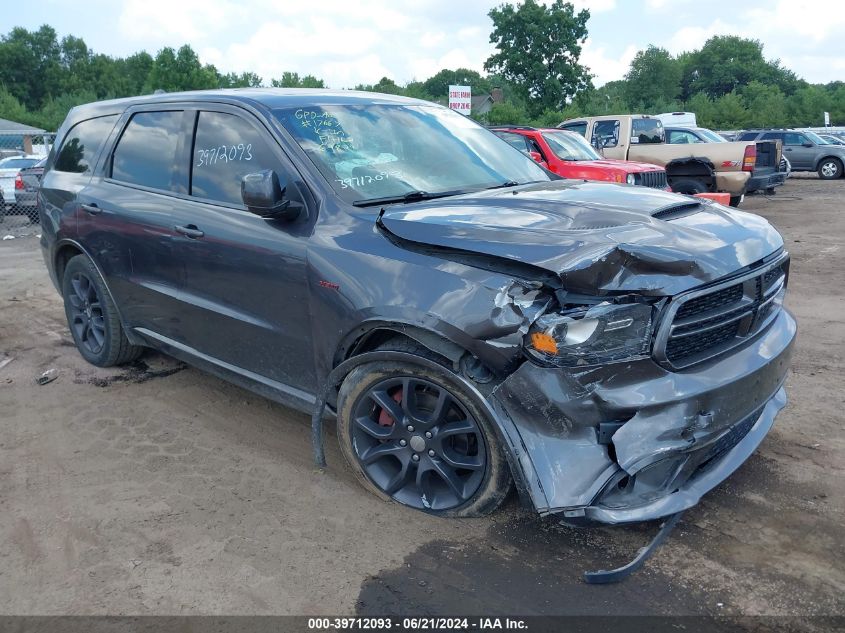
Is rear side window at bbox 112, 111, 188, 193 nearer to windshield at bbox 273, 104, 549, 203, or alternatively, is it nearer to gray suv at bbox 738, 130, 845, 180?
windshield at bbox 273, 104, 549, 203

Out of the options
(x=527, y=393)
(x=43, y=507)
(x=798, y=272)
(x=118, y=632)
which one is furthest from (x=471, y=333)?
(x=798, y=272)

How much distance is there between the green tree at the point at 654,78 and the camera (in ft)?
263

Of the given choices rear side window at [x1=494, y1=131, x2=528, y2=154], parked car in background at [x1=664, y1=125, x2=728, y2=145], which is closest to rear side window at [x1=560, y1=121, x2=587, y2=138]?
parked car in background at [x1=664, y1=125, x2=728, y2=145]

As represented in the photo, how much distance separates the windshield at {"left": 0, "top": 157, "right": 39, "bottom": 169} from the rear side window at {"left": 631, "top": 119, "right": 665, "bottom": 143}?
47.7ft

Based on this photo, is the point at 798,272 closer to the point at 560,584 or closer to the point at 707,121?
the point at 560,584

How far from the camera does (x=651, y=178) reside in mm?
11281

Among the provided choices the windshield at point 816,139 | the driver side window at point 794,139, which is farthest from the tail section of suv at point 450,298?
the driver side window at point 794,139

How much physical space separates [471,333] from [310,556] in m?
1.15

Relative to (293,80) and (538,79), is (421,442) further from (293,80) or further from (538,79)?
(293,80)

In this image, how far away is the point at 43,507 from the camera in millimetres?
3400

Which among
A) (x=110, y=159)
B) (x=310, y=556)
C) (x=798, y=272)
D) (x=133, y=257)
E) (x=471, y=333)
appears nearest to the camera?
(x=471, y=333)

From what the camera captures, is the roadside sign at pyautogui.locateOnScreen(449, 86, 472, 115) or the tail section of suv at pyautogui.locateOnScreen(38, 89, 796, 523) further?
the roadside sign at pyautogui.locateOnScreen(449, 86, 472, 115)

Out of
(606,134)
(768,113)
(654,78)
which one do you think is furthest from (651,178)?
(654,78)

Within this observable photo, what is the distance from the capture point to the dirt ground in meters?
2.68
